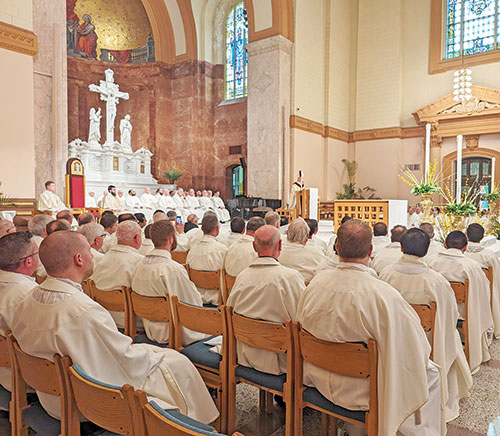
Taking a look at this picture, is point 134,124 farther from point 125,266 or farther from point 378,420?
point 378,420

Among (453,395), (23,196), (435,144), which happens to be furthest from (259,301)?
(435,144)

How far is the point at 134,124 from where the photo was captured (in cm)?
1917

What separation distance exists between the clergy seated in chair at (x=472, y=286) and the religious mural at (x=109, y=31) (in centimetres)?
1833

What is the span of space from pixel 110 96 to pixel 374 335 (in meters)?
17.4

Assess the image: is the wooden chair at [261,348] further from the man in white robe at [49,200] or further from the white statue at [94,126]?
the white statue at [94,126]

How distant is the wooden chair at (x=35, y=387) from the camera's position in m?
1.83

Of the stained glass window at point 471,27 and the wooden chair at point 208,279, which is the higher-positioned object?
the stained glass window at point 471,27

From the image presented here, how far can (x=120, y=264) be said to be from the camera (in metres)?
3.50

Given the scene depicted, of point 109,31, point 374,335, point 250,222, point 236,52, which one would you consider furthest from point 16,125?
point 236,52

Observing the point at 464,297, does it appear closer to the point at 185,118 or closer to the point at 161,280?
the point at 161,280

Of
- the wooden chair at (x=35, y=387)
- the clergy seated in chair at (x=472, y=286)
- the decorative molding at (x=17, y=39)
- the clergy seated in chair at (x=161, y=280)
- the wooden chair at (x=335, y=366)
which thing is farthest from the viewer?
the decorative molding at (x=17, y=39)

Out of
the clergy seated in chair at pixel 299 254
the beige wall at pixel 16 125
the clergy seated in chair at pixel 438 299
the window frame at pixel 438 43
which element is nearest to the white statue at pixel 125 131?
the beige wall at pixel 16 125

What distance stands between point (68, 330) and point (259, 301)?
1.20m

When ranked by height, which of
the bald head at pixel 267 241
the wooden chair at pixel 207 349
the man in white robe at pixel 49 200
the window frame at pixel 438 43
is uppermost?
the window frame at pixel 438 43
